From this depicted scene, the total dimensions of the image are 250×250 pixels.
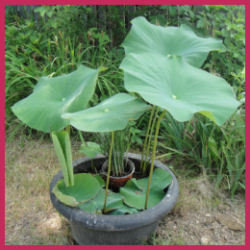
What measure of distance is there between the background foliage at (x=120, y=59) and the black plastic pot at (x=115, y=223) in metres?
0.64

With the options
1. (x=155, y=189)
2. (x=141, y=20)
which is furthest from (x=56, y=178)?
(x=141, y=20)

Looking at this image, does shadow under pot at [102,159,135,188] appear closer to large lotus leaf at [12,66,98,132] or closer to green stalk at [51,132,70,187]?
green stalk at [51,132,70,187]

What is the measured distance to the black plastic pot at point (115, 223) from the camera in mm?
1232

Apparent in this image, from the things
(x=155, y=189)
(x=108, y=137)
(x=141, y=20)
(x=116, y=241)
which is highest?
(x=141, y=20)

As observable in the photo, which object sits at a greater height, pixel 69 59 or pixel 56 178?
pixel 69 59

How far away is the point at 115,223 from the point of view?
1.23 metres

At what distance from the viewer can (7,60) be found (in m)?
2.67

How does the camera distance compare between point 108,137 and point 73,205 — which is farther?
point 108,137

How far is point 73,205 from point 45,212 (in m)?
0.56

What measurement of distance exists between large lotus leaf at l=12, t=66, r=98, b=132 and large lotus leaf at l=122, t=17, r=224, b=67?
0.33 meters

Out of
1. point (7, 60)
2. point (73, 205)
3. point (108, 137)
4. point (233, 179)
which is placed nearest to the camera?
point (73, 205)

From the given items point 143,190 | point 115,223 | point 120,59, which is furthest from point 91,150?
point 120,59

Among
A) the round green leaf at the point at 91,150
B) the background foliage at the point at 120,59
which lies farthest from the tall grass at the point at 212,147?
the round green leaf at the point at 91,150

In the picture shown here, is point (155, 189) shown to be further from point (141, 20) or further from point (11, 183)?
point (11, 183)
